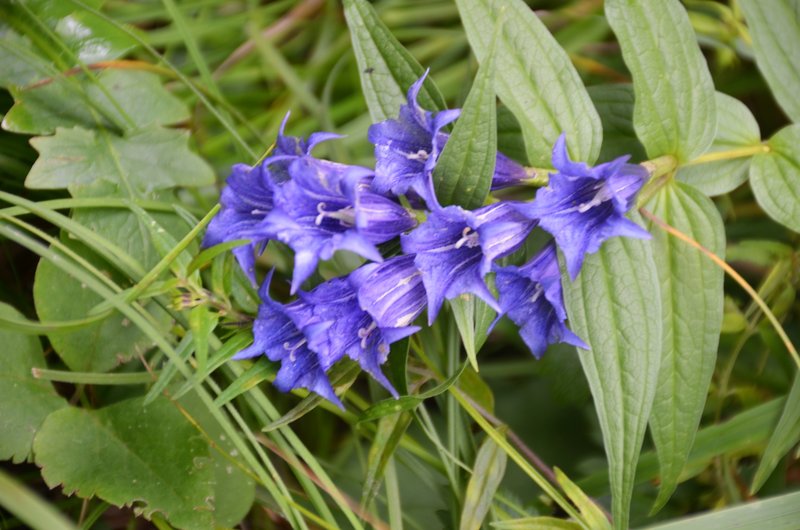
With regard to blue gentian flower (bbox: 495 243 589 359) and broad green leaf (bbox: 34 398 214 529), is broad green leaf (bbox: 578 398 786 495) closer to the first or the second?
blue gentian flower (bbox: 495 243 589 359)

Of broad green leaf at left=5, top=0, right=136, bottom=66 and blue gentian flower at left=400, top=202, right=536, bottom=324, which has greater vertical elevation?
broad green leaf at left=5, top=0, right=136, bottom=66

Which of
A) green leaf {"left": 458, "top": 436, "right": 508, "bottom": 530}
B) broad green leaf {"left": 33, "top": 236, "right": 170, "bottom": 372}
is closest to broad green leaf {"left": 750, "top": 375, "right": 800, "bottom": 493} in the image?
green leaf {"left": 458, "top": 436, "right": 508, "bottom": 530}

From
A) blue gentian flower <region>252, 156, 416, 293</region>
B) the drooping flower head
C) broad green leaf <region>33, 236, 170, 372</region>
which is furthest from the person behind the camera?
broad green leaf <region>33, 236, 170, 372</region>

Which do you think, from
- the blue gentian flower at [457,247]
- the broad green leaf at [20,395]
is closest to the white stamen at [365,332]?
the blue gentian flower at [457,247]

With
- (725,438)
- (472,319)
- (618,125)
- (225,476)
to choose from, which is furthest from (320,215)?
(725,438)

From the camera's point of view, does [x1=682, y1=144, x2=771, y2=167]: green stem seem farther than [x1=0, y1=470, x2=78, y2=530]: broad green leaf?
Yes

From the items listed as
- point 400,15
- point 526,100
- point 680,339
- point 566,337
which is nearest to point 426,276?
point 566,337
